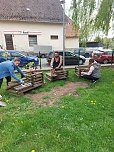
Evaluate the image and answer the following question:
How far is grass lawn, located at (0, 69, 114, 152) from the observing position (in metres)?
3.33

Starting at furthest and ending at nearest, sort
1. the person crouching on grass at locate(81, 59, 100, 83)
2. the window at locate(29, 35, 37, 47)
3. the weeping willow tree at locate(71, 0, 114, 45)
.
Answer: the window at locate(29, 35, 37, 47), the weeping willow tree at locate(71, 0, 114, 45), the person crouching on grass at locate(81, 59, 100, 83)

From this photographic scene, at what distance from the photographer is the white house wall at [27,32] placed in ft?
74.3

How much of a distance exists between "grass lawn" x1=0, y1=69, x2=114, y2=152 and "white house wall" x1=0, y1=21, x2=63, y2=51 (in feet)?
61.9

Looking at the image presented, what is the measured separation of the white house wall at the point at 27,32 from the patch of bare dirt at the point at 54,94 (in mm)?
17734

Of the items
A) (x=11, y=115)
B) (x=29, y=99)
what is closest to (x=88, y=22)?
(x=29, y=99)

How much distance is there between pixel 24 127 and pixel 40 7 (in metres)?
23.9

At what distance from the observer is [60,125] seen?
3.98 meters

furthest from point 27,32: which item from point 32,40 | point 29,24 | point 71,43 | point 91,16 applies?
point 91,16

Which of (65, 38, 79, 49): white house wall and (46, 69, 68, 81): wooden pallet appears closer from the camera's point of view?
(46, 69, 68, 81): wooden pallet

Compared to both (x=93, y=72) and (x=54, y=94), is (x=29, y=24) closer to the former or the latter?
(x=93, y=72)

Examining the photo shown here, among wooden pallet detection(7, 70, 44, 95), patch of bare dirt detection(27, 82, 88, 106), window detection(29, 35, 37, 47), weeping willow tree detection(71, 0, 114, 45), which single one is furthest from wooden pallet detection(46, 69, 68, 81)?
window detection(29, 35, 37, 47)

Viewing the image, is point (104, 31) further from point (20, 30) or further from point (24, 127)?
point (20, 30)

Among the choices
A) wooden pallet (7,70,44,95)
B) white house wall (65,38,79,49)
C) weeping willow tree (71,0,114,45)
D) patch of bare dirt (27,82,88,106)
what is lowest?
patch of bare dirt (27,82,88,106)

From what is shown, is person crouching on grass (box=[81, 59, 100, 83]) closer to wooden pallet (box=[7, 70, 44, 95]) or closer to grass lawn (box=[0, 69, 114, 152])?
grass lawn (box=[0, 69, 114, 152])
